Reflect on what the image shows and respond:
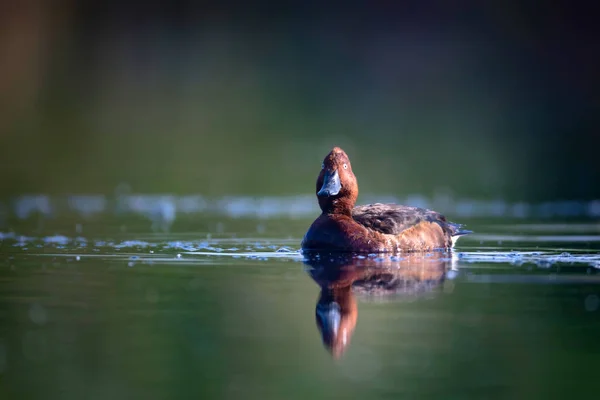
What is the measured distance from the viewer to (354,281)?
8.07 metres

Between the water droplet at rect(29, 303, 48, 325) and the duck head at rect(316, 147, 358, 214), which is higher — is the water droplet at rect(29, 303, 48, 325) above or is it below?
below

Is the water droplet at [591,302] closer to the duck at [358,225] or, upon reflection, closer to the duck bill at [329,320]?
the duck bill at [329,320]

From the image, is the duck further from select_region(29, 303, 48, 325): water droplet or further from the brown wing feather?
select_region(29, 303, 48, 325): water droplet

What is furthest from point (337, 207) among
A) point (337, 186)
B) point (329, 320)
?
point (329, 320)

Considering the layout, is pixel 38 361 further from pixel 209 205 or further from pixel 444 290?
pixel 209 205

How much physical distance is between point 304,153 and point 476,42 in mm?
18425

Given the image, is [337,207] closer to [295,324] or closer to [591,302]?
[591,302]

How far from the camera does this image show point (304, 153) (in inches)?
1325

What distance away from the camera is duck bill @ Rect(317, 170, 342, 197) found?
1048 cm

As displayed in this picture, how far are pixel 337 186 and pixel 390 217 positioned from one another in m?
0.66

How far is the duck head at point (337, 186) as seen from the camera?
10.6 m

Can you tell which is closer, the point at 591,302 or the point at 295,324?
the point at 295,324

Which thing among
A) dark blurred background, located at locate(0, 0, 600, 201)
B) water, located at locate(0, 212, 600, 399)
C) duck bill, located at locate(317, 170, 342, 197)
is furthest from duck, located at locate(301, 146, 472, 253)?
dark blurred background, located at locate(0, 0, 600, 201)

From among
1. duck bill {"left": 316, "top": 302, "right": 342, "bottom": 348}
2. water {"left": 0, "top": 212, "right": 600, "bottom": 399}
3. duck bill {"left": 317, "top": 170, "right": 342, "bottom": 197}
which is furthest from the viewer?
duck bill {"left": 317, "top": 170, "right": 342, "bottom": 197}
